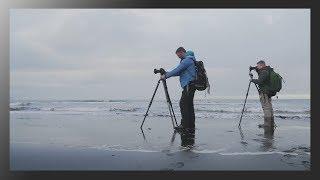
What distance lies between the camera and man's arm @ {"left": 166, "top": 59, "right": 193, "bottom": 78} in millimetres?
8383

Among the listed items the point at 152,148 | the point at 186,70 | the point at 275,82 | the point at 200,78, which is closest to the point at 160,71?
the point at 186,70

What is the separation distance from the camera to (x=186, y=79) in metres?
8.58

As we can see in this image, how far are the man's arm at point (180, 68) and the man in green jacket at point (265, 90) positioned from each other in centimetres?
122

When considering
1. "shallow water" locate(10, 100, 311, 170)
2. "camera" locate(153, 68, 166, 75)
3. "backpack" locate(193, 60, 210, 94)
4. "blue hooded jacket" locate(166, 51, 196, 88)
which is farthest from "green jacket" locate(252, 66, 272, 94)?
"camera" locate(153, 68, 166, 75)

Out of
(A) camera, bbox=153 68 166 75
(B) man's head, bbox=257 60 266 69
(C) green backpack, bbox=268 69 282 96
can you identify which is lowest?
(C) green backpack, bbox=268 69 282 96

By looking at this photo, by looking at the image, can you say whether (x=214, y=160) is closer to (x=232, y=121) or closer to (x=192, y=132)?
(x=192, y=132)

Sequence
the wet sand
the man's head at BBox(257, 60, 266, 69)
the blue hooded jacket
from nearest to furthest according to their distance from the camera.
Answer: the wet sand, the blue hooded jacket, the man's head at BBox(257, 60, 266, 69)

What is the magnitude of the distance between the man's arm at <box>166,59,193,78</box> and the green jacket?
1393 mm

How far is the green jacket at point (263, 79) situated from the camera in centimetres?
898

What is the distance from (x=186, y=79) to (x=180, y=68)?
25 cm

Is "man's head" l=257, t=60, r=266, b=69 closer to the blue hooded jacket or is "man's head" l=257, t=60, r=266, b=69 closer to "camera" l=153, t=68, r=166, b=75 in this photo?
the blue hooded jacket

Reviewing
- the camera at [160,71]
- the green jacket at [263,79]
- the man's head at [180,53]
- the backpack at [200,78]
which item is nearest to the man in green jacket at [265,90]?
the green jacket at [263,79]
